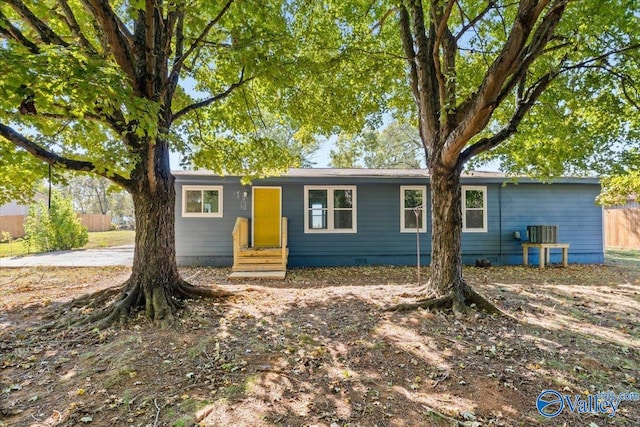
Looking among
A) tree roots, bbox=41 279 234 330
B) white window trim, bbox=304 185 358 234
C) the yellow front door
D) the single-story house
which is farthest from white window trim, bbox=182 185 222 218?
tree roots, bbox=41 279 234 330

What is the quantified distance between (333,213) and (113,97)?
270 inches

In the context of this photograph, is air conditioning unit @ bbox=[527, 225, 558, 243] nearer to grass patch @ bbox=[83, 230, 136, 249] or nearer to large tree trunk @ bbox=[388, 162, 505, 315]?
large tree trunk @ bbox=[388, 162, 505, 315]

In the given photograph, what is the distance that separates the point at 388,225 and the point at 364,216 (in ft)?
2.57

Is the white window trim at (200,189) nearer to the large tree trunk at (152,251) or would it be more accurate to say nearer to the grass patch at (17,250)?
the large tree trunk at (152,251)

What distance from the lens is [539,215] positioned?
378 inches

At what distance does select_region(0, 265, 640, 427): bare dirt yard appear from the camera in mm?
2244

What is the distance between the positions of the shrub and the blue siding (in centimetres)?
703

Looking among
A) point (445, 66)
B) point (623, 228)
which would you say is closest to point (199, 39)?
point (445, 66)

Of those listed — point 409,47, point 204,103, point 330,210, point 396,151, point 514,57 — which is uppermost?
point 396,151

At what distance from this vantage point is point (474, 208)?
9.54 metres

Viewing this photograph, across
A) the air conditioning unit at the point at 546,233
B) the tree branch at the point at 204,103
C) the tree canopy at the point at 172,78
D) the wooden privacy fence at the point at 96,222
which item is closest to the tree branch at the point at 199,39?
the tree canopy at the point at 172,78

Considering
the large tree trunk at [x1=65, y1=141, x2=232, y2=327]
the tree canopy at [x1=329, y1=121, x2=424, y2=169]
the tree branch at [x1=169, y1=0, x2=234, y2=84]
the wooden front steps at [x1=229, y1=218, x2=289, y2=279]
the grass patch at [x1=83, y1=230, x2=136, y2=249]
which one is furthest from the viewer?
the tree canopy at [x1=329, y1=121, x2=424, y2=169]

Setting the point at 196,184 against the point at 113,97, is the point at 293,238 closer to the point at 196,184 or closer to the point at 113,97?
the point at 196,184

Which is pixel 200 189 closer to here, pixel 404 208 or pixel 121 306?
pixel 121 306
